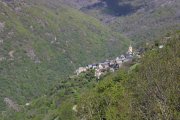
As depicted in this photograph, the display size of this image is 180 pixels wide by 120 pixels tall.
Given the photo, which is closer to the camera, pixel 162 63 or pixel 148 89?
pixel 148 89

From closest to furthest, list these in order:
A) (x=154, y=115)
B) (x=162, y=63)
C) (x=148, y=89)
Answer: (x=154, y=115), (x=148, y=89), (x=162, y=63)

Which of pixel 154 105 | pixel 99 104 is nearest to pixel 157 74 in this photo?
pixel 154 105

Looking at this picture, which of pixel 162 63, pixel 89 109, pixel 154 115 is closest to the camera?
pixel 154 115

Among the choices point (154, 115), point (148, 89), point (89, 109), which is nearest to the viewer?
point (154, 115)

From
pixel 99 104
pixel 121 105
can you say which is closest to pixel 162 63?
pixel 121 105

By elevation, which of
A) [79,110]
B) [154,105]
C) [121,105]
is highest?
[154,105]

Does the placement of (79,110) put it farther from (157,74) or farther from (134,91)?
(157,74)

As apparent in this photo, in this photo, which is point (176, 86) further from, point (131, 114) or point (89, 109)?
point (89, 109)

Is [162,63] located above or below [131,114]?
above

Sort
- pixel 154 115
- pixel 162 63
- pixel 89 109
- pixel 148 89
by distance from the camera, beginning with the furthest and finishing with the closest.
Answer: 1. pixel 89 109
2. pixel 162 63
3. pixel 148 89
4. pixel 154 115
